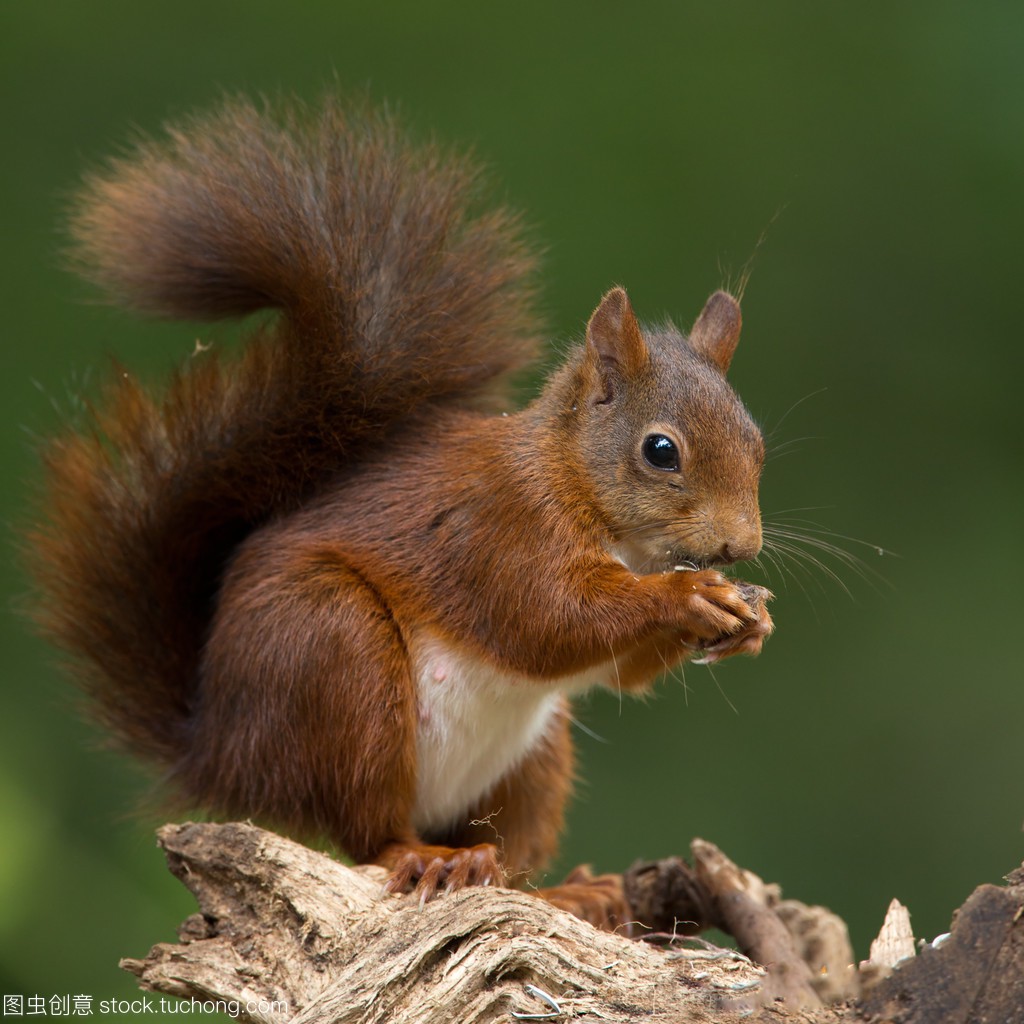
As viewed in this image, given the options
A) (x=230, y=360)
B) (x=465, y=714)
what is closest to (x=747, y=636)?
(x=465, y=714)

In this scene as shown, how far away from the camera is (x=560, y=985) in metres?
1.47

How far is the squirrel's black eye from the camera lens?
177cm

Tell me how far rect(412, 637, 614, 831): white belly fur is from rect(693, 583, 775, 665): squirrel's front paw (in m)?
0.21

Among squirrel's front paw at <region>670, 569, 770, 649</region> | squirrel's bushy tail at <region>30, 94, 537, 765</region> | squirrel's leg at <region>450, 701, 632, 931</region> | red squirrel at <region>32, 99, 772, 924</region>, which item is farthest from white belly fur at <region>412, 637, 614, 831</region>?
squirrel's bushy tail at <region>30, 94, 537, 765</region>

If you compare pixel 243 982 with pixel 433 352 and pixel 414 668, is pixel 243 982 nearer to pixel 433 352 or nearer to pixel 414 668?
pixel 414 668

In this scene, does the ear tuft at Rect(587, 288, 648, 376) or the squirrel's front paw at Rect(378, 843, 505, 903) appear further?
the ear tuft at Rect(587, 288, 648, 376)

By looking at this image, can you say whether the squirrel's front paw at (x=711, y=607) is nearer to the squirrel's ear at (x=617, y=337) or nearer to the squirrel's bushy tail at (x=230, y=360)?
the squirrel's ear at (x=617, y=337)

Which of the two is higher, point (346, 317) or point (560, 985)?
point (346, 317)

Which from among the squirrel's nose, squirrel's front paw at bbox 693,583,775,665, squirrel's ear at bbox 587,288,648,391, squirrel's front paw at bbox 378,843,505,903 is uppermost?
squirrel's ear at bbox 587,288,648,391

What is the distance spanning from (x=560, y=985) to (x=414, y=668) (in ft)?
1.73

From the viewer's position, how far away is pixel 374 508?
194 centimetres

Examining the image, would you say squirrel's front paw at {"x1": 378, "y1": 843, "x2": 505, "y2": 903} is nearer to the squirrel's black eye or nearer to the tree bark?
the tree bark

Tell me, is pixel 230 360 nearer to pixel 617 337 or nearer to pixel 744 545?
pixel 617 337

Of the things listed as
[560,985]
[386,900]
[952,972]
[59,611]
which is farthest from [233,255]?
[952,972]
